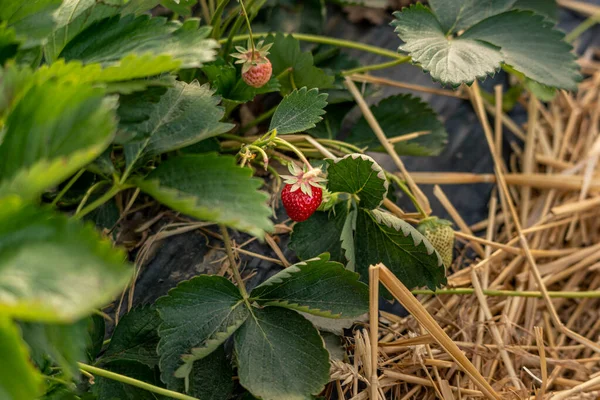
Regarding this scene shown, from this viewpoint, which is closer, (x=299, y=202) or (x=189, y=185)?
(x=189, y=185)

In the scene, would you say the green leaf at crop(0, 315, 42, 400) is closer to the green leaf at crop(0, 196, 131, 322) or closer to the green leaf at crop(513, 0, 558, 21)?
the green leaf at crop(0, 196, 131, 322)

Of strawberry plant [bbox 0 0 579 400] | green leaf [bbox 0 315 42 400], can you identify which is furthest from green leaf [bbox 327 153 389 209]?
green leaf [bbox 0 315 42 400]

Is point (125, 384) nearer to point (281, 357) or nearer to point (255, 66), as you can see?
point (281, 357)

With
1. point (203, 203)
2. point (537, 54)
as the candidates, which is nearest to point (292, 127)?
point (203, 203)

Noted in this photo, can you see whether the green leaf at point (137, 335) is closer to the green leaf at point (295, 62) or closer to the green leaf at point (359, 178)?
the green leaf at point (359, 178)

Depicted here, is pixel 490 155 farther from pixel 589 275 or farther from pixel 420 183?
pixel 589 275

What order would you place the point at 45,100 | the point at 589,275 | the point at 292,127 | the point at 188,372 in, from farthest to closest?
the point at 589,275 < the point at 292,127 < the point at 188,372 < the point at 45,100

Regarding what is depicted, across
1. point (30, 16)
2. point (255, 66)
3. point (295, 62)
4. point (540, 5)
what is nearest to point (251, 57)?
point (255, 66)
